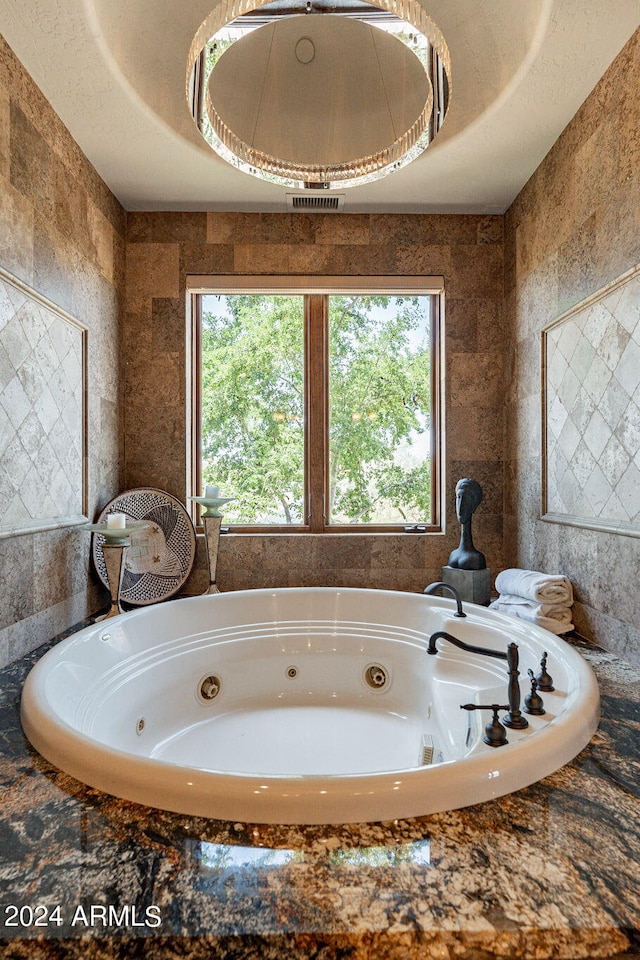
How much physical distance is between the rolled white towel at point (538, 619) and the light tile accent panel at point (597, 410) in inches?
15.9

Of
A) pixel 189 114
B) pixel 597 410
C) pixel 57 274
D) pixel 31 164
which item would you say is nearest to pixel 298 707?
pixel 597 410

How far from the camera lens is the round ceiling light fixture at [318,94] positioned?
1411mm

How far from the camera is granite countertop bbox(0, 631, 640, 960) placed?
2.18 ft

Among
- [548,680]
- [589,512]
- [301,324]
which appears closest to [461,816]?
[548,680]

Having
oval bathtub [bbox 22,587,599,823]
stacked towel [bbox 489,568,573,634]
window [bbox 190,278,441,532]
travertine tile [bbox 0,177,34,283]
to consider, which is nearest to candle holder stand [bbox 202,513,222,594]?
oval bathtub [bbox 22,587,599,823]

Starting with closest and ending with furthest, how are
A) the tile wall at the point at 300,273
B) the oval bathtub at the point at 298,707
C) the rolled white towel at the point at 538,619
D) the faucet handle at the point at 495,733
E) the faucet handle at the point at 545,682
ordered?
the oval bathtub at the point at 298,707
the faucet handle at the point at 495,733
the faucet handle at the point at 545,682
the rolled white towel at the point at 538,619
the tile wall at the point at 300,273

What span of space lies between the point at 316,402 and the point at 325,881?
2.40 metres

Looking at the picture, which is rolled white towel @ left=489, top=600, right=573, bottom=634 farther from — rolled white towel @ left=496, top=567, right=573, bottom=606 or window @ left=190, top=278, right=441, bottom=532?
window @ left=190, top=278, right=441, bottom=532

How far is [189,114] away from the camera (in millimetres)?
2088

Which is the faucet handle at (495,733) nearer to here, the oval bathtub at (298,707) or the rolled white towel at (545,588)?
the oval bathtub at (298,707)

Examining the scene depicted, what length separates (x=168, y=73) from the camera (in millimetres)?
1899

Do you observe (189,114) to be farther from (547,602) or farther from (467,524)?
(547,602)

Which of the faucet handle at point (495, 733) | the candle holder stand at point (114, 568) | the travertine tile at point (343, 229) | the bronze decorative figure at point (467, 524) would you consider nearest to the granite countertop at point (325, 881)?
the faucet handle at point (495, 733)

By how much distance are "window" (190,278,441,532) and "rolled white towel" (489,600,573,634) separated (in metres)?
0.83
